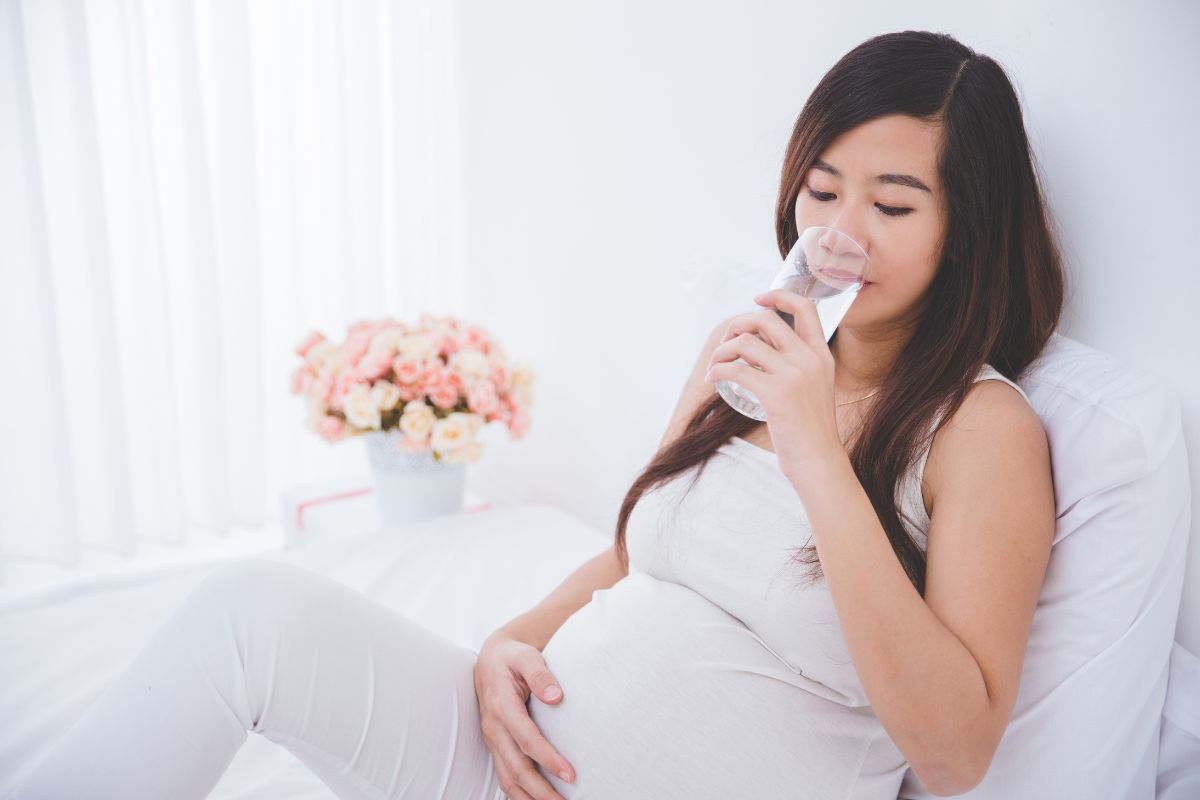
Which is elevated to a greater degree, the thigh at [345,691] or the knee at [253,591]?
the knee at [253,591]

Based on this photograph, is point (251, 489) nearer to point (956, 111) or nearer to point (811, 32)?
point (811, 32)

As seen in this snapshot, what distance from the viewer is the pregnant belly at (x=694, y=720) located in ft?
3.22

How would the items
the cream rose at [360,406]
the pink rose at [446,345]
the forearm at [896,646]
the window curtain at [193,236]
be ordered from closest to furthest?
the forearm at [896,646] → the cream rose at [360,406] → the pink rose at [446,345] → the window curtain at [193,236]

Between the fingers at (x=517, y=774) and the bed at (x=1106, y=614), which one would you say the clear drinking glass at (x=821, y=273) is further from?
the fingers at (x=517, y=774)

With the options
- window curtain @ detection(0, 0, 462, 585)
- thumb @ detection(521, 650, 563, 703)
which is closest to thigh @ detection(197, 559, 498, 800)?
thumb @ detection(521, 650, 563, 703)

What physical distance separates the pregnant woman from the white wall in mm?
119

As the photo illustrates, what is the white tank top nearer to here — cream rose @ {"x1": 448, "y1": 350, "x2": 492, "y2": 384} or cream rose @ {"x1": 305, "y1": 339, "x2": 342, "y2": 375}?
cream rose @ {"x1": 448, "y1": 350, "x2": 492, "y2": 384}

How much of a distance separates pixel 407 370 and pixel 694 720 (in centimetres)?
128

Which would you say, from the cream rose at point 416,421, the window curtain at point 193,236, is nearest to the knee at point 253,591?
the cream rose at point 416,421

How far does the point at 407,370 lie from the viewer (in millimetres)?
2041

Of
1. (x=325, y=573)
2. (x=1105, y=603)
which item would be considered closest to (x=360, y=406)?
(x=325, y=573)

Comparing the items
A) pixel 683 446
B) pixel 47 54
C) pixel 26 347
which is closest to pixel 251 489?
pixel 26 347

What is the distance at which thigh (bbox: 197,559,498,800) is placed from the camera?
1.01 meters

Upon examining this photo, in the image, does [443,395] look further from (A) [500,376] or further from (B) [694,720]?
(B) [694,720]
